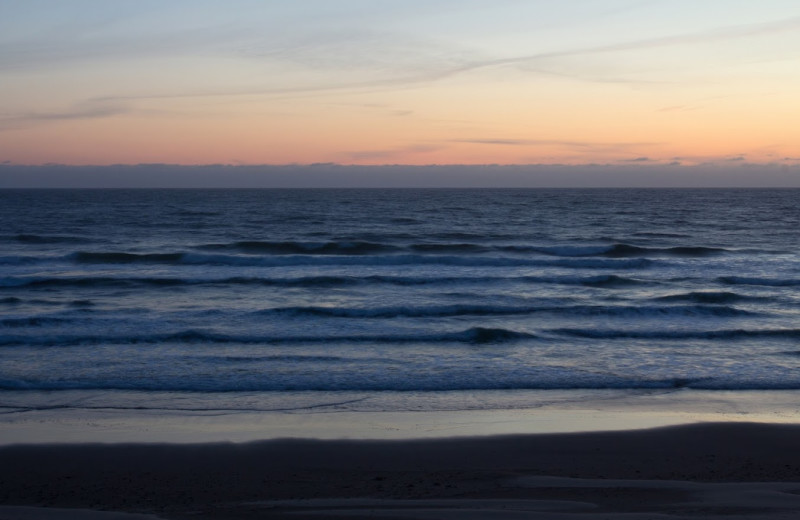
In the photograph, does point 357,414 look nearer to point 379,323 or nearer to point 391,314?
point 379,323

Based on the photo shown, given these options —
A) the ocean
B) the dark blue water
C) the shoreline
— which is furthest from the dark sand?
the dark blue water

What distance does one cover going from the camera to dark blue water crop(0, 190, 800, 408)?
11031 mm

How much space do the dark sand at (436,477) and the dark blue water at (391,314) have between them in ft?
8.38

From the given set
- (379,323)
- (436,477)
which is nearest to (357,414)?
(436,477)

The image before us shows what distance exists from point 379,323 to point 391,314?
3.49 feet

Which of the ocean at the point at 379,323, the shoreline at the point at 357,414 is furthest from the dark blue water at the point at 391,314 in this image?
the shoreline at the point at 357,414

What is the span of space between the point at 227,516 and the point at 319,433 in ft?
8.19

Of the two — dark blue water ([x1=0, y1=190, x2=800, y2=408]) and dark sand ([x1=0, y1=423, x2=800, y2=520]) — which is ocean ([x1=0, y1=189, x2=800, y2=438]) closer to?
dark blue water ([x1=0, y1=190, x2=800, y2=408])

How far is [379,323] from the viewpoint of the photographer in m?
15.5

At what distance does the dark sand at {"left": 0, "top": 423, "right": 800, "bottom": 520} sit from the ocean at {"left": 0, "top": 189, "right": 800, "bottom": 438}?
5.72ft

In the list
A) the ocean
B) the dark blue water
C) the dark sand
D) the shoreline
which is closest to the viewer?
the dark sand

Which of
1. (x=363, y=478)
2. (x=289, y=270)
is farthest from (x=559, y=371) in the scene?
(x=289, y=270)

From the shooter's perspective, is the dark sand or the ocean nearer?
the dark sand

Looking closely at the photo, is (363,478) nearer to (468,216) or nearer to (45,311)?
(45,311)
